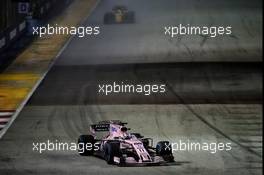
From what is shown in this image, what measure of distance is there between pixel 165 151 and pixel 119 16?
182 centimetres

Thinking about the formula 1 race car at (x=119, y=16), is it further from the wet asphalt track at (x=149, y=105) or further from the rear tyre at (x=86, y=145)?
the rear tyre at (x=86, y=145)

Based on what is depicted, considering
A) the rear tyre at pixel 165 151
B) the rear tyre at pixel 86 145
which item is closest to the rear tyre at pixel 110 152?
the rear tyre at pixel 86 145

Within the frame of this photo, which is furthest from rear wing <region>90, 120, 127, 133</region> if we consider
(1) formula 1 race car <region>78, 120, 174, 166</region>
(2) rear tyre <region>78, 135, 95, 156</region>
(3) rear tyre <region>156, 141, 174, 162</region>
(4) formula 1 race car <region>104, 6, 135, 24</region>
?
(4) formula 1 race car <region>104, 6, 135, 24</region>

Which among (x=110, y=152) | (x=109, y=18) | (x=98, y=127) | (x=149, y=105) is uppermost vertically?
(x=109, y=18)

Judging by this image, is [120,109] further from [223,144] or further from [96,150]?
[223,144]

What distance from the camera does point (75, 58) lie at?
1052cm

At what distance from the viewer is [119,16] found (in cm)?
1055

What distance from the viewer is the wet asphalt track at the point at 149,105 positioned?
9.98 metres

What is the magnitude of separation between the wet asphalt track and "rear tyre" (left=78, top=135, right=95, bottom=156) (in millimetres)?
83

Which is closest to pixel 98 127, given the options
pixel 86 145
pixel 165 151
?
pixel 86 145

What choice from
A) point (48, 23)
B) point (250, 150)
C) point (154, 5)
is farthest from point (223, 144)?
point (48, 23)

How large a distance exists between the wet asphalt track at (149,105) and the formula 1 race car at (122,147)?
0.08 meters

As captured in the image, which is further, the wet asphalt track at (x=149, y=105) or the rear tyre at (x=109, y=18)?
the rear tyre at (x=109, y=18)

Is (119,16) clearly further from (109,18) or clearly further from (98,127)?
(98,127)
